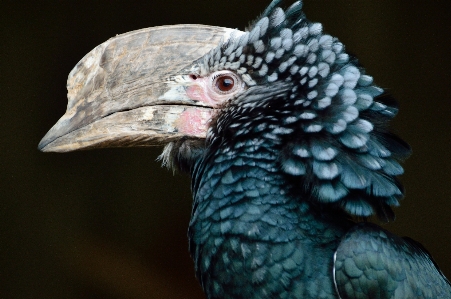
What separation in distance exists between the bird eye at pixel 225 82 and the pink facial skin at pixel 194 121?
0.08 metres

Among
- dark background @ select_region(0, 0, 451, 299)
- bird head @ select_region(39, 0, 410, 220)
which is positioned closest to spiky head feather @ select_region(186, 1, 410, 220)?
Result: bird head @ select_region(39, 0, 410, 220)

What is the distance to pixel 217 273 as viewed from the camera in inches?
55.7

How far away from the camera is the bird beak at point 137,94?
159 centimetres

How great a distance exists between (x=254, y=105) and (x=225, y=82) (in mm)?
122

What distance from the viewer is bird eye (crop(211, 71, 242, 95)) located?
161cm

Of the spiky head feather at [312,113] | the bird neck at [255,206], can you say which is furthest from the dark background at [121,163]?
the bird neck at [255,206]

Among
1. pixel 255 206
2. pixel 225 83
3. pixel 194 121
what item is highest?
pixel 225 83

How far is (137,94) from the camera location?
1.61 metres

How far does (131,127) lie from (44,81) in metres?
1.69

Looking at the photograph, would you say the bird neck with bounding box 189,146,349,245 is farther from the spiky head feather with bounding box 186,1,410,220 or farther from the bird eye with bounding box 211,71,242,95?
the bird eye with bounding box 211,71,242,95

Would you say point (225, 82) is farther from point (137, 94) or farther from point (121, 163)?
point (121, 163)

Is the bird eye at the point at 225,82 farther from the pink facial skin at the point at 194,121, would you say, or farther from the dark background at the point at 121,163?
the dark background at the point at 121,163

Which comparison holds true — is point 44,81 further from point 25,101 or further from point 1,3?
point 1,3


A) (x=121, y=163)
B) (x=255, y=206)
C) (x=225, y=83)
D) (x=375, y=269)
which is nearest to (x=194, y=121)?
(x=225, y=83)
